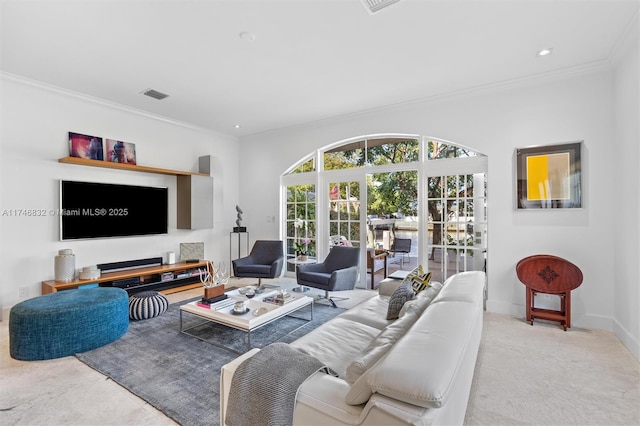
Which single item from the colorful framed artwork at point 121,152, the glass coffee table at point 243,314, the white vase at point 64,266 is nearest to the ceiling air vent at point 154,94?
the colorful framed artwork at point 121,152

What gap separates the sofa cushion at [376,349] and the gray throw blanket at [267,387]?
16cm

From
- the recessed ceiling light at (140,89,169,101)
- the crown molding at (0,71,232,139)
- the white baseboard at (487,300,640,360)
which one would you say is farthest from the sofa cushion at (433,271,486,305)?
the crown molding at (0,71,232,139)

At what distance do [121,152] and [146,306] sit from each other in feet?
8.15

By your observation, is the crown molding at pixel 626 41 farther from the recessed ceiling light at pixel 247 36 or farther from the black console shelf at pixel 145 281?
the black console shelf at pixel 145 281

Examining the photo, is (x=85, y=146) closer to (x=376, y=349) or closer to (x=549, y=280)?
(x=376, y=349)

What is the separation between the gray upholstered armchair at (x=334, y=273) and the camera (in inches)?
156

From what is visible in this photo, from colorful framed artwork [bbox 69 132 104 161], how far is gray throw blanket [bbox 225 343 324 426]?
428 cm

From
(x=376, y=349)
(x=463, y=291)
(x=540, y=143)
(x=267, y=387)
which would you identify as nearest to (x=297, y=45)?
(x=463, y=291)

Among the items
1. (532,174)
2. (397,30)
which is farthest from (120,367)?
(532,174)

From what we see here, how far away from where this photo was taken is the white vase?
12.3 ft

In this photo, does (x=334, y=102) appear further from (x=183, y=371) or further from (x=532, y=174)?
(x=183, y=371)

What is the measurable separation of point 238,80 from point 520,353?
13.6 ft

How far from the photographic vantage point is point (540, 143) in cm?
360

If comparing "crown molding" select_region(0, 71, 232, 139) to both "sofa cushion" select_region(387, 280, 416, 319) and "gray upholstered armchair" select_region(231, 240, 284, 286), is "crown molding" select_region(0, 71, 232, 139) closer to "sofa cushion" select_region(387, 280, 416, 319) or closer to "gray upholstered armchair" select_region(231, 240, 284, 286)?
"gray upholstered armchair" select_region(231, 240, 284, 286)
